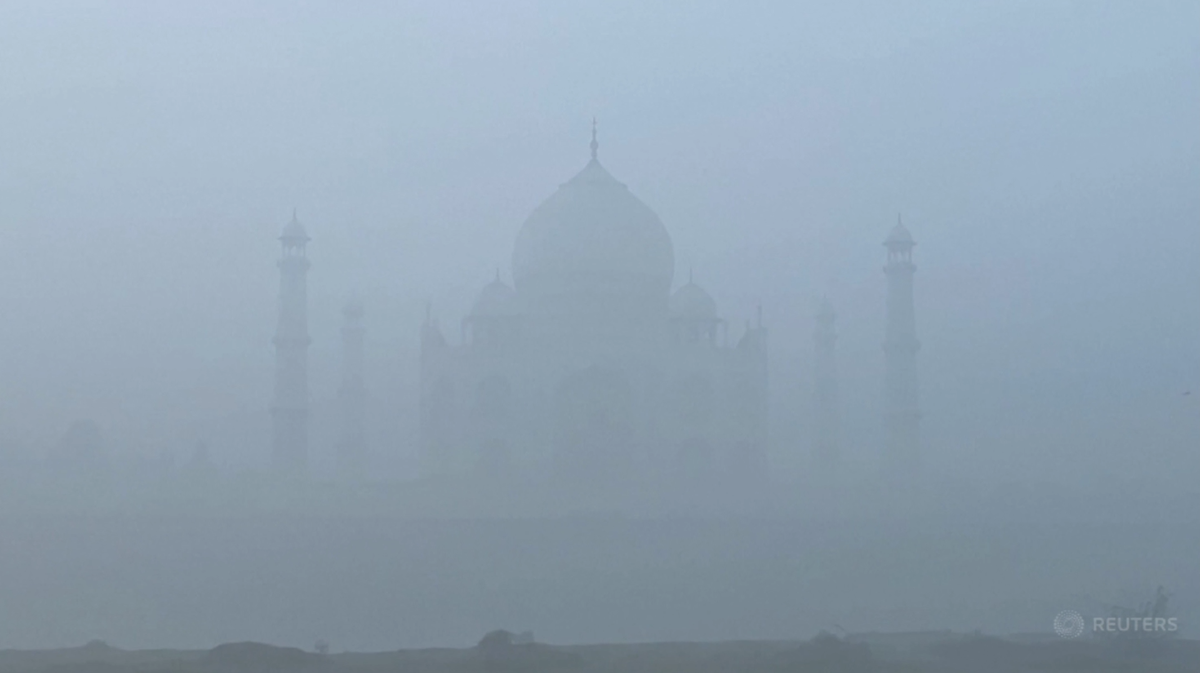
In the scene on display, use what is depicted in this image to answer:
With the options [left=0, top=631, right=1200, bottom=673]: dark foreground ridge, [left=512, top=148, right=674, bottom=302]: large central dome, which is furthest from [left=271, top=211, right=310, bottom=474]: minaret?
[left=0, top=631, right=1200, bottom=673]: dark foreground ridge

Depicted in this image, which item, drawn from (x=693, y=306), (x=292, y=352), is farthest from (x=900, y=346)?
(x=292, y=352)

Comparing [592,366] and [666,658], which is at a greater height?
[592,366]

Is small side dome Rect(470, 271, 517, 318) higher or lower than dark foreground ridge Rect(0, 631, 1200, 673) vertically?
higher

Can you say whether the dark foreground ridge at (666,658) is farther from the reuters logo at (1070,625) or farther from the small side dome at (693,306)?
the small side dome at (693,306)

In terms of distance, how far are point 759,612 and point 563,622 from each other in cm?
189

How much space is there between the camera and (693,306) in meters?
22.0

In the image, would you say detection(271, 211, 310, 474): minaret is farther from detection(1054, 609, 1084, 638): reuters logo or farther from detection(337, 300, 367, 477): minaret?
detection(1054, 609, 1084, 638): reuters logo

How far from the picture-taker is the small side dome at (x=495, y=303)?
70.4 feet

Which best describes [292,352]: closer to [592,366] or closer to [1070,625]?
[592,366]

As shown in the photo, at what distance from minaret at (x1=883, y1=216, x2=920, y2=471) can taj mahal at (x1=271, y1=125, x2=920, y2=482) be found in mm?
19

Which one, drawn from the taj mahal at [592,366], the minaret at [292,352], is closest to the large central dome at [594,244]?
the taj mahal at [592,366]

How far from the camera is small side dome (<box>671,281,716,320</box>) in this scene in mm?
21938

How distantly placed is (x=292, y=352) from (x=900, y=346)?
26.1 ft

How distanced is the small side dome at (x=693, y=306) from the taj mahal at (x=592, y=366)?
2 centimetres
